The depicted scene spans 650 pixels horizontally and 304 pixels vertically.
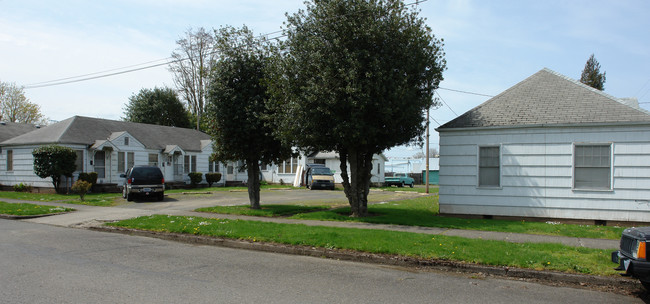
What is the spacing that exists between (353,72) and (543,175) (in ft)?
23.7

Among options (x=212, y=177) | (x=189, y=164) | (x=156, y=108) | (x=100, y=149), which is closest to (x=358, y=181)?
(x=100, y=149)

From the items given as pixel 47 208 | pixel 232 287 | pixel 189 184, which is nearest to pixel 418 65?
pixel 232 287

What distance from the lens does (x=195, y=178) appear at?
115 ft

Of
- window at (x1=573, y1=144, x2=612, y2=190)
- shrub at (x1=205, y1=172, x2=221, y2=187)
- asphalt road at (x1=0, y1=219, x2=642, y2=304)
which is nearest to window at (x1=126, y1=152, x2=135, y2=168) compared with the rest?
shrub at (x1=205, y1=172, x2=221, y2=187)

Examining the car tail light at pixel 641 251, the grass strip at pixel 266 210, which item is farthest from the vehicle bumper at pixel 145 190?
the car tail light at pixel 641 251

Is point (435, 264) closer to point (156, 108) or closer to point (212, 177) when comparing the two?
point (212, 177)

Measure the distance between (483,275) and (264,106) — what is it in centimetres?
1083

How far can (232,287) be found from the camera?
6926 millimetres

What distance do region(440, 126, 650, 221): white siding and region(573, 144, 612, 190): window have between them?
187 mm

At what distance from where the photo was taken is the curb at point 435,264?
24.4 ft

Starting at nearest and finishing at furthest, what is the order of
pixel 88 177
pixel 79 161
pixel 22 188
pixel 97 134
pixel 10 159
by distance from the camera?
pixel 88 177 < pixel 79 161 < pixel 22 188 < pixel 97 134 < pixel 10 159

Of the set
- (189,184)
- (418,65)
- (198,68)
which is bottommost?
(189,184)

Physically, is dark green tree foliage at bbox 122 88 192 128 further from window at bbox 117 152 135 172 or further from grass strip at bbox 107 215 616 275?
grass strip at bbox 107 215 616 275

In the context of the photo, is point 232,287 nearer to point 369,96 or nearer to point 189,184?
point 369,96
